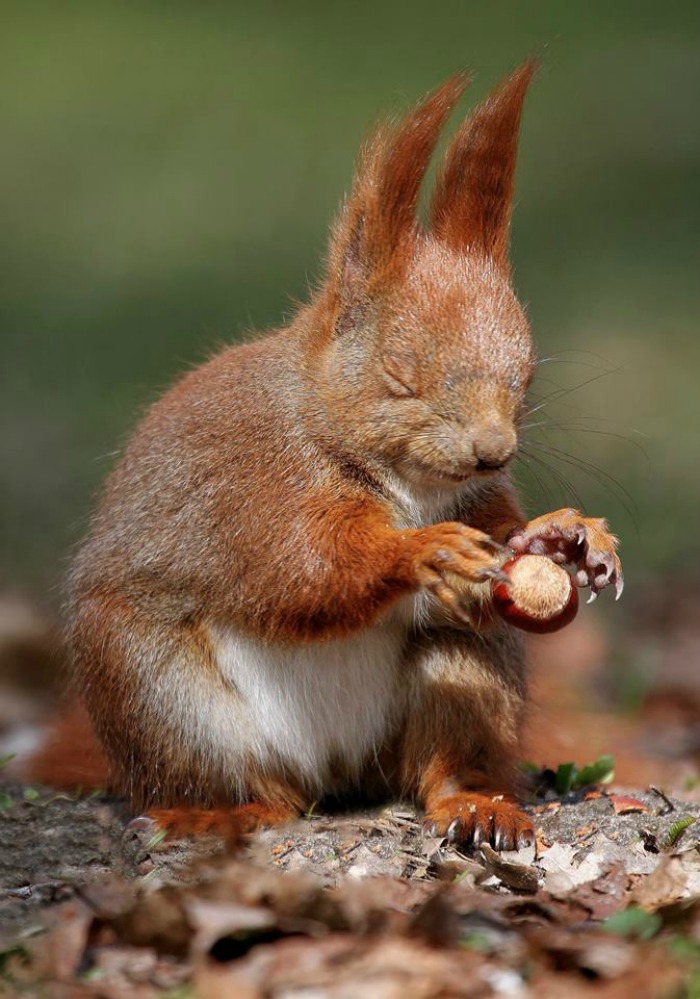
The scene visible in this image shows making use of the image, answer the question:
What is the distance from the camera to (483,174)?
4.16 meters

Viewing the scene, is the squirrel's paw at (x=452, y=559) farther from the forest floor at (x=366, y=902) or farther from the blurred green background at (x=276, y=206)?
the blurred green background at (x=276, y=206)

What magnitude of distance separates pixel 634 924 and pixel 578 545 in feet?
3.91

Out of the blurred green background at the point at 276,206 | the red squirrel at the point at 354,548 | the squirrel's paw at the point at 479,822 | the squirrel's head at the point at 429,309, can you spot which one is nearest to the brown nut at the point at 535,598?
the red squirrel at the point at 354,548

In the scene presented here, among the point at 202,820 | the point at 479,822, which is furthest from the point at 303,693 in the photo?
the point at 479,822

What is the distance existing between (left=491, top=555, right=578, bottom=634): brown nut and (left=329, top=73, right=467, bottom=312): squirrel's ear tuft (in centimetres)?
86

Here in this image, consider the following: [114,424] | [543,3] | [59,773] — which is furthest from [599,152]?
[59,773]

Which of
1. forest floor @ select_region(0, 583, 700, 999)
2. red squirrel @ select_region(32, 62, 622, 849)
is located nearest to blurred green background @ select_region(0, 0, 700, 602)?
red squirrel @ select_region(32, 62, 622, 849)

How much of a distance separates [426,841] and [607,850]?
0.48 m

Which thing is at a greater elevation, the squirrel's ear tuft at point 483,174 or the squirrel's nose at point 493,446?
the squirrel's ear tuft at point 483,174

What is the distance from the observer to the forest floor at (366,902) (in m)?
2.76

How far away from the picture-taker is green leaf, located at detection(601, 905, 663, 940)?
9.97ft

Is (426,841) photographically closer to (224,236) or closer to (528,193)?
(224,236)

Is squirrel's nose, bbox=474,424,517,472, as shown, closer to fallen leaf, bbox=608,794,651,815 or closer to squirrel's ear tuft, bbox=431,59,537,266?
squirrel's ear tuft, bbox=431,59,537,266

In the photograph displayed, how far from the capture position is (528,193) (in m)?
12.5
